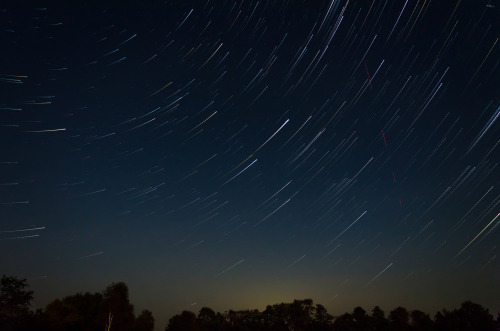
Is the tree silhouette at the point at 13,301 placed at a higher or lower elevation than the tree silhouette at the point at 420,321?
higher

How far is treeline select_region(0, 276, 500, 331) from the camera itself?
30017 millimetres

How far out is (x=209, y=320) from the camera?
247ft

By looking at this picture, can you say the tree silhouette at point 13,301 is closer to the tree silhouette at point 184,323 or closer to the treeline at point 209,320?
the treeline at point 209,320

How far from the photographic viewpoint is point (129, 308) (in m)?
44.5

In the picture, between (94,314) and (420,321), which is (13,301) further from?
(420,321)

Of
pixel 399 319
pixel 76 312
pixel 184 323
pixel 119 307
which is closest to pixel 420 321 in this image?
pixel 399 319

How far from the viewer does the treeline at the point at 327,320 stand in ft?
164

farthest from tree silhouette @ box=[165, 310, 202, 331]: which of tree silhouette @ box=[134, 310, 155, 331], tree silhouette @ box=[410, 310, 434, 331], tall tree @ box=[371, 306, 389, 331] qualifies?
tree silhouette @ box=[410, 310, 434, 331]

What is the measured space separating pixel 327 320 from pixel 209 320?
84.4 ft

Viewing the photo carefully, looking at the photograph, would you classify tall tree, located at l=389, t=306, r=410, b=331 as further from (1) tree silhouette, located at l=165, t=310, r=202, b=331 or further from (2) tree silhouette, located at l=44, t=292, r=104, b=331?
(2) tree silhouette, located at l=44, t=292, r=104, b=331

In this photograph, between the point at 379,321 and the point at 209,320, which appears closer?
the point at 379,321

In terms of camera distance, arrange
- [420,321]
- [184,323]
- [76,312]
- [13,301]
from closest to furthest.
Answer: [13,301], [76,312], [420,321], [184,323]

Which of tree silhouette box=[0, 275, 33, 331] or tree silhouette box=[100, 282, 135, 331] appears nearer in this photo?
tree silhouette box=[0, 275, 33, 331]

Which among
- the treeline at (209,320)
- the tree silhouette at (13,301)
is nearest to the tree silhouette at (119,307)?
the treeline at (209,320)
